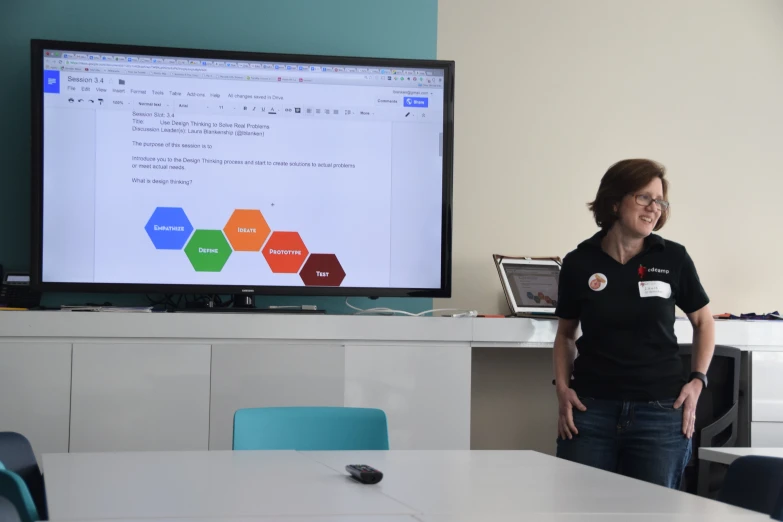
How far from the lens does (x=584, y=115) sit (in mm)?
4043

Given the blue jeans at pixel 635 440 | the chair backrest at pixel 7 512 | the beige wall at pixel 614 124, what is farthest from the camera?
the beige wall at pixel 614 124

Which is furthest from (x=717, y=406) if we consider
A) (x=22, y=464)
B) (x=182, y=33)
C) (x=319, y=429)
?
(x=182, y=33)

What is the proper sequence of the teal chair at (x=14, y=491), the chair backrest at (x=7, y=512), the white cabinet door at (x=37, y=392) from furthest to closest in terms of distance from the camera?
the white cabinet door at (x=37, y=392) < the teal chair at (x=14, y=491) < the chair backrest at (x=7, y=512)

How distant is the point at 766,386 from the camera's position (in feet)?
11.7

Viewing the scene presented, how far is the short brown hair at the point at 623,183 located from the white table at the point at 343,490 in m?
1.03

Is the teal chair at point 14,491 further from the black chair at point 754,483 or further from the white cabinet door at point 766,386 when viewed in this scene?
the white cabinet door at point 766,386

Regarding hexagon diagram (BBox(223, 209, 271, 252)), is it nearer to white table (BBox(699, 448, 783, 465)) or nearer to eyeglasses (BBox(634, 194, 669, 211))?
eyeglasses (BBox(634, 194, 669, 211))

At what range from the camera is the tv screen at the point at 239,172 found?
3.38 meters

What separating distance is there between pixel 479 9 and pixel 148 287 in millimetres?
1979

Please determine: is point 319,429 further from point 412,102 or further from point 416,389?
point 412,102

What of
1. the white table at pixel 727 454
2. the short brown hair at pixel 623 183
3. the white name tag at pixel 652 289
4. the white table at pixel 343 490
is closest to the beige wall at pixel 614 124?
→ the short brown hair at pixel 623 183

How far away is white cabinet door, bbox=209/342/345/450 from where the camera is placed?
3.24 m

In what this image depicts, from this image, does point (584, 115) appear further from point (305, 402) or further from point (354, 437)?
point (354, 437)

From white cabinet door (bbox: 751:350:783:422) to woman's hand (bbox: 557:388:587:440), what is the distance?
50.2 inches
